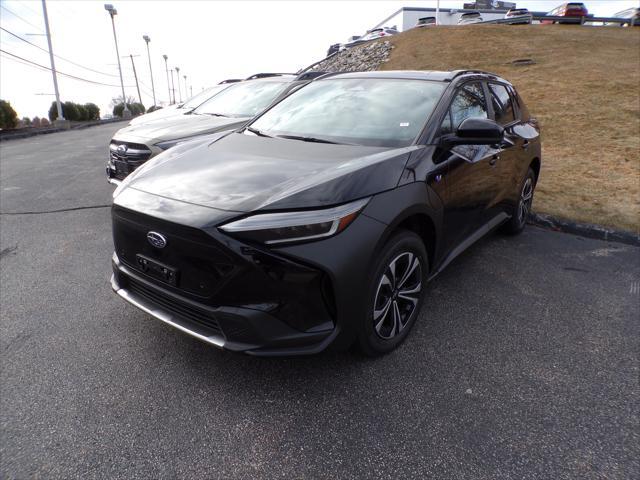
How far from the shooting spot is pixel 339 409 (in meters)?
2.27

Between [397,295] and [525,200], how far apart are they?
3055 mm

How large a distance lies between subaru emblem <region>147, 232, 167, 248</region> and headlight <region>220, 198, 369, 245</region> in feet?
1.28

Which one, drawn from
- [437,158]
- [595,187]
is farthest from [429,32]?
[437,158]

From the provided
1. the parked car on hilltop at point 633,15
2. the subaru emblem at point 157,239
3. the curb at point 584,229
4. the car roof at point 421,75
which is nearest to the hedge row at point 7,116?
the car roof at point 421,75

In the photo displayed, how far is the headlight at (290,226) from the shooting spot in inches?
79.7

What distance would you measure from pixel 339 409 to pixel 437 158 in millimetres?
1677

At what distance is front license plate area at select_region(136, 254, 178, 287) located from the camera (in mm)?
2273

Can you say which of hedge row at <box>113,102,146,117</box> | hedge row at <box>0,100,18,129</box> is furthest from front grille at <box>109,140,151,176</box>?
hedge row at <box>113,102,146,117</box>

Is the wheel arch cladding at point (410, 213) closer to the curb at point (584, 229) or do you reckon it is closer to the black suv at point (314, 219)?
the black suv at point (314, 219)

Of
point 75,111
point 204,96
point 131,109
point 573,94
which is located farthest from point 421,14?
point 204,96

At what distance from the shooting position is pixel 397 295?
8.77ft

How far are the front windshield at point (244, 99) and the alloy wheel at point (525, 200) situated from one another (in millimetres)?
3781

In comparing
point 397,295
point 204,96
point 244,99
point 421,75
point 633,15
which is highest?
point 633,15

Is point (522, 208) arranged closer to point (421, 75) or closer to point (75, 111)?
point (421, 75)
